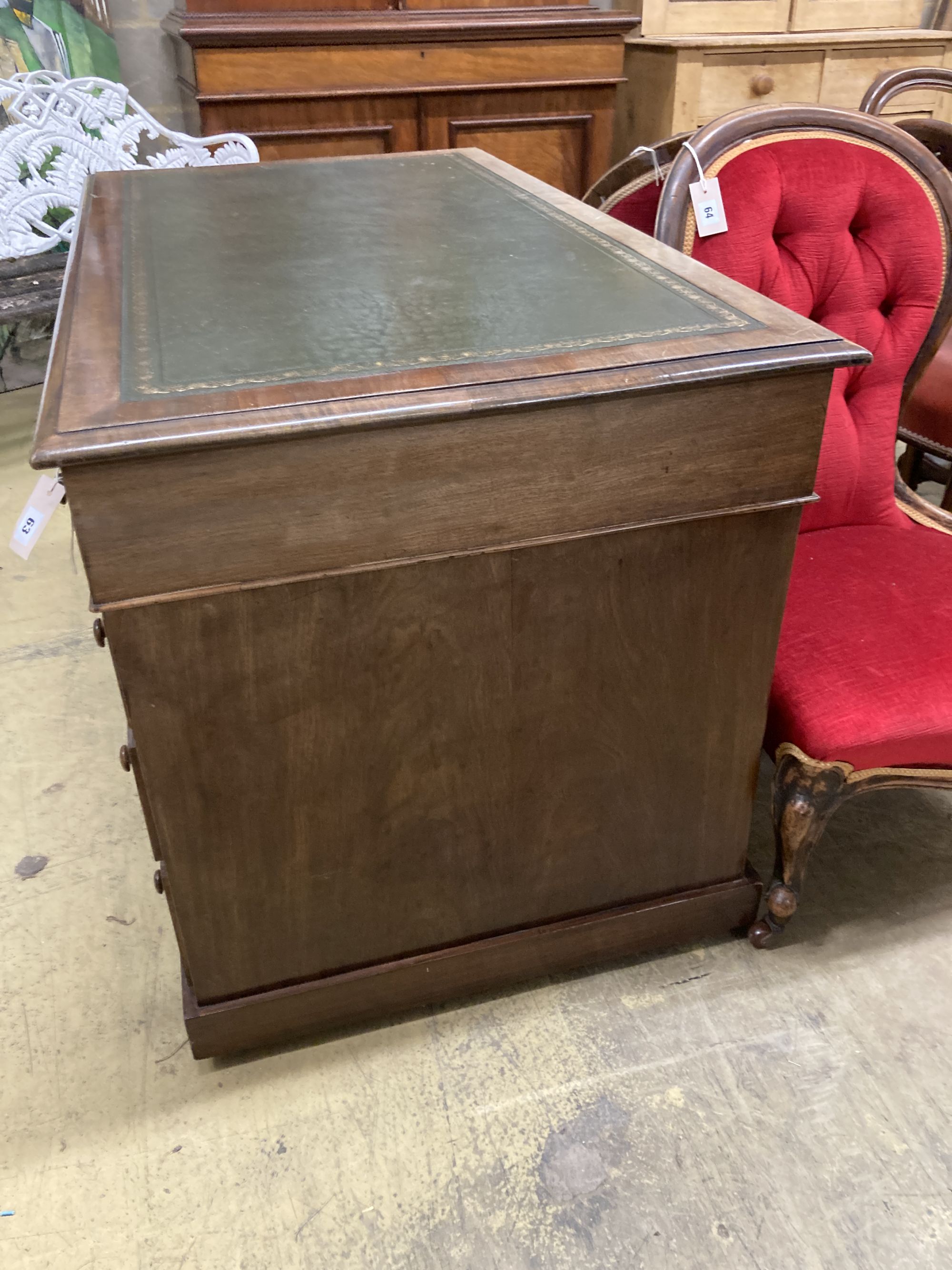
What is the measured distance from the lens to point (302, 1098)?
1126 mm

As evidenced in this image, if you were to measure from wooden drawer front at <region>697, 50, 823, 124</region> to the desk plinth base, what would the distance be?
2.37 m

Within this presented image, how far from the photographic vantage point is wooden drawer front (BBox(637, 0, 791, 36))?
9.24 ft

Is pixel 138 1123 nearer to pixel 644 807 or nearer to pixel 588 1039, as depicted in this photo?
pixel 588 1039

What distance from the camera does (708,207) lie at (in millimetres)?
1354

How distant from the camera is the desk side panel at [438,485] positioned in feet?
2.68

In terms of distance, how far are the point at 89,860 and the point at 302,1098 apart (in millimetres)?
535

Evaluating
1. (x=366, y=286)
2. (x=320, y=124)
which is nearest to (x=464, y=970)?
(x=366, y=286)

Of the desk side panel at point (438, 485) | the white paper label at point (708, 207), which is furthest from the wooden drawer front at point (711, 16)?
the desk side panel at point (438, 485)

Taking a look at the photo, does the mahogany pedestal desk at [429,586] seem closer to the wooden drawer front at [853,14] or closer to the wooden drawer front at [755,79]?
the wooden drawer front at [755,79]

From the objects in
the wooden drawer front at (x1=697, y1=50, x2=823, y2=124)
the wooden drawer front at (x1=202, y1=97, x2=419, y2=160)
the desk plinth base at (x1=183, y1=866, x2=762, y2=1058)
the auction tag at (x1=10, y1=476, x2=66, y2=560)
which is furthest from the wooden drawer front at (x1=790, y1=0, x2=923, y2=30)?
the auction tag at (x1=10, y1=476, x2=66, y2=560)

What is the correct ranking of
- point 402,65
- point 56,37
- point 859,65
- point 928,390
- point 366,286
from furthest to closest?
point 859,65, point 56,37, point 402,65, point 928,390, point 366,286

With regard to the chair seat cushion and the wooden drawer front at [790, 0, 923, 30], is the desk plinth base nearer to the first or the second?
the chair seat cushion

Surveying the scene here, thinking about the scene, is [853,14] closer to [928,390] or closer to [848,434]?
[928,390]

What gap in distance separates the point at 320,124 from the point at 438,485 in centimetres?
207
